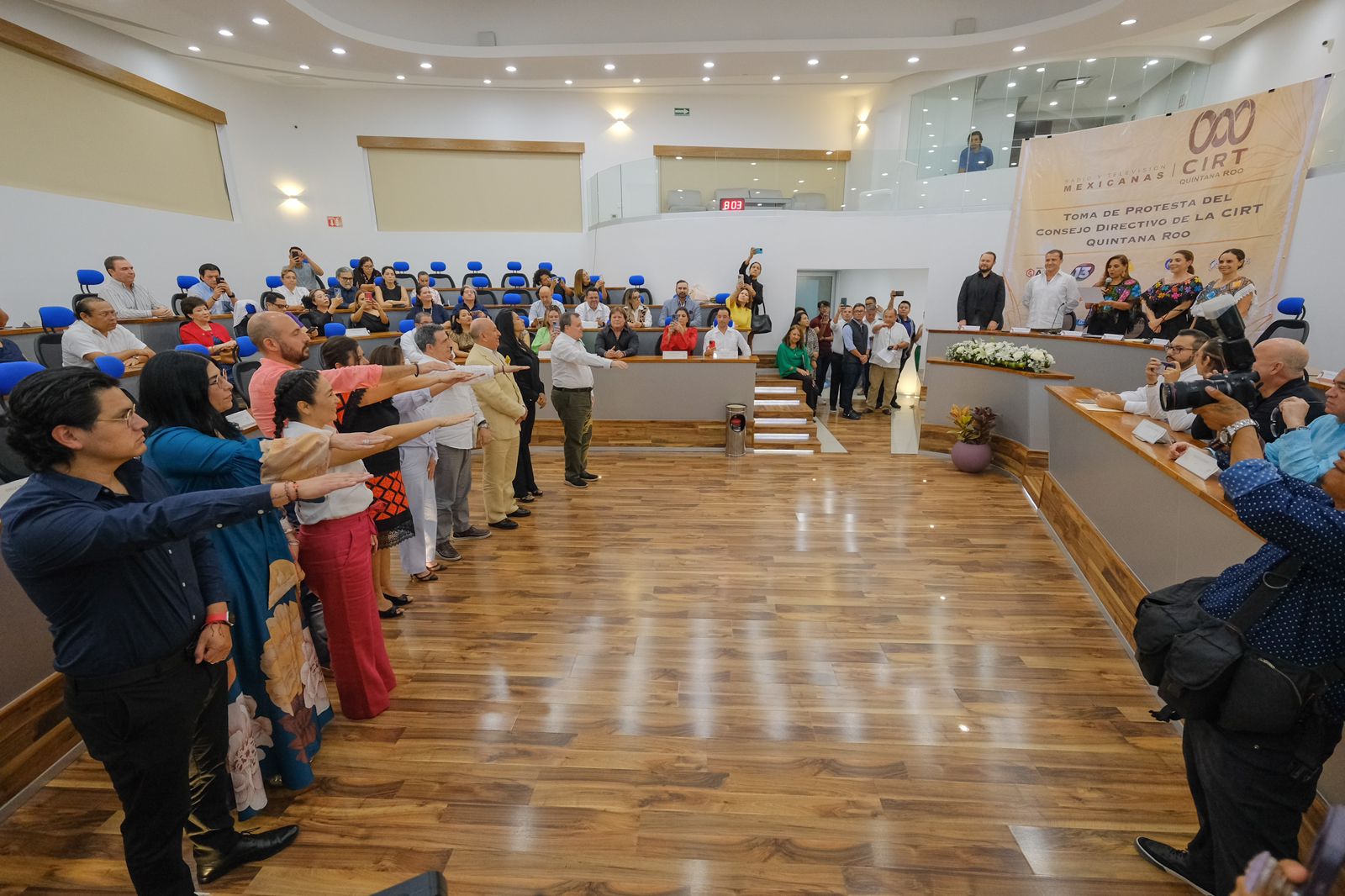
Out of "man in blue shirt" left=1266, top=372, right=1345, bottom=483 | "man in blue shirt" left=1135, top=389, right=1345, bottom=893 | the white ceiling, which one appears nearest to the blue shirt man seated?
the white ceiling

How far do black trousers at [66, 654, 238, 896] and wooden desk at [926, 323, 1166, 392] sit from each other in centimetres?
699

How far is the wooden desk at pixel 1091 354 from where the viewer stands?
541 centimetres

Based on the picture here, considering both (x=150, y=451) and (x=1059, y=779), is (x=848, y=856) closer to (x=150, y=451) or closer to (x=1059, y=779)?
(x=1059, y=779)

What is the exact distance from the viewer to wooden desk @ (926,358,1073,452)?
5082 mm

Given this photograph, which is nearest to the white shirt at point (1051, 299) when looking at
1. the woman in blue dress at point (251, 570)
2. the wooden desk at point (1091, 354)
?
the wooden desk at point (1091, 354)

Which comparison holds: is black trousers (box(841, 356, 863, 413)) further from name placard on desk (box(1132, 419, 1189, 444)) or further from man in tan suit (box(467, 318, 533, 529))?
man in tan suit (box(467, 318, 533, 529))

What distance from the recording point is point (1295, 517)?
1.17 metres

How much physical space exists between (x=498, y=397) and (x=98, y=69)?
8.58m

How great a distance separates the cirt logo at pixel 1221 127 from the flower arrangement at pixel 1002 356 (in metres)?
3.12

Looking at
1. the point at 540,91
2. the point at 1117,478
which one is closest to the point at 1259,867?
the point at 1117,478

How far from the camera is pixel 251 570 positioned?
1.79m

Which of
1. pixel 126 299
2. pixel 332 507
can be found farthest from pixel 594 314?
pixel 332 507

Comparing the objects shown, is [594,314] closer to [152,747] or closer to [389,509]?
[389,509]

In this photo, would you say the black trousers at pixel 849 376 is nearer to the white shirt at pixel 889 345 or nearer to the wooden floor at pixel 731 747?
the white shirt at pixel 889 345
